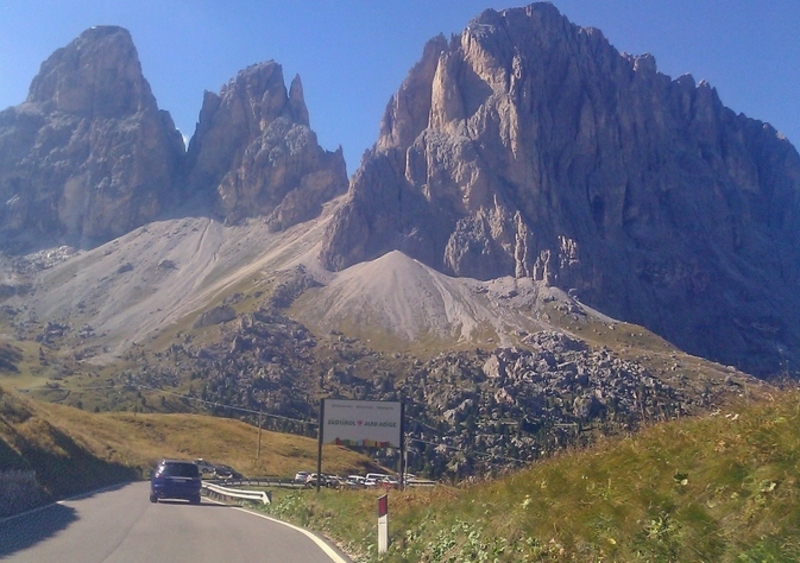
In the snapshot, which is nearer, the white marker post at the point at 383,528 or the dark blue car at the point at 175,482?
the white marker post at the point at 383,528

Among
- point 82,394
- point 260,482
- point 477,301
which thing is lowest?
point 260,482

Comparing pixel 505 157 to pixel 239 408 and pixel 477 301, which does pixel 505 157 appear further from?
pixel 239 408

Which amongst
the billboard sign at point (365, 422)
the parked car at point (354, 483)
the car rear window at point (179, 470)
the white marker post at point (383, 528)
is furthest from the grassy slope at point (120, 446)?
the white marker post at point (383, 528)

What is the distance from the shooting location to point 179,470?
100ft

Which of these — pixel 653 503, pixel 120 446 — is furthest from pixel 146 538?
pixel 120 446

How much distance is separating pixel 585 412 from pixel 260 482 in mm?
48199

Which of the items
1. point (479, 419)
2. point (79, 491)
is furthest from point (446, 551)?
point (479, 419)

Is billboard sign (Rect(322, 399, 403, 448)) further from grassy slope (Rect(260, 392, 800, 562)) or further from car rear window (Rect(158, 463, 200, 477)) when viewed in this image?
grassy slope (Rect(260, 392, 800, 562))

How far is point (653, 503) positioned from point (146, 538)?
38.8 feet

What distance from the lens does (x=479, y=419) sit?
105 m

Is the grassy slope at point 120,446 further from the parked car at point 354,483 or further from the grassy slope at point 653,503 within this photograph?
the grassy slope at point 653,503

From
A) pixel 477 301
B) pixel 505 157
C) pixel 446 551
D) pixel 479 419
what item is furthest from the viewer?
pixel 505 157

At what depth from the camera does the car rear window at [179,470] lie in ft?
98.8

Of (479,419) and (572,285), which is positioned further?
(572,285)
